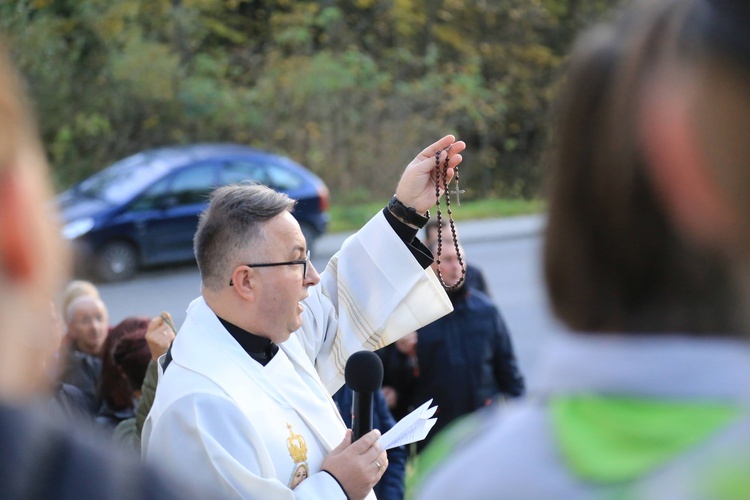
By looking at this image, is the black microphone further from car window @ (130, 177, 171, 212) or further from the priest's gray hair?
car window @ (130, 177, 171, 212)

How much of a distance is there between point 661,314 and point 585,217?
12cm

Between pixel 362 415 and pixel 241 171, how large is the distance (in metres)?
11.9

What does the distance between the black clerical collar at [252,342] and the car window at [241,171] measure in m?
11.4

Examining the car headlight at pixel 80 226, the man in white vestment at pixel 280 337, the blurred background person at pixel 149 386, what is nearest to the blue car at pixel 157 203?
the car headlight at pixel 80 226

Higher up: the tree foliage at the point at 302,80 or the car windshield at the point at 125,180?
the tree foliage at the point at 302,80

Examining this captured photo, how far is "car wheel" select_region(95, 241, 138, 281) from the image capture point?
13586mm

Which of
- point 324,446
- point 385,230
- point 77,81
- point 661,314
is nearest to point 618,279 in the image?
point 661,314

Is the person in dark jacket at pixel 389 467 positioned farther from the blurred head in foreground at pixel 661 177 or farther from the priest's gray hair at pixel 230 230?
the blurred head in foreground at pixel 661 177

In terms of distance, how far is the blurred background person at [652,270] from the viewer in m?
0.96

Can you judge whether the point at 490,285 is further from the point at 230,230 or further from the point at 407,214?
the point at 230,230

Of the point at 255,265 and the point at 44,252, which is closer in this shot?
the point at 44,252

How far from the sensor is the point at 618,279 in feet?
3.32

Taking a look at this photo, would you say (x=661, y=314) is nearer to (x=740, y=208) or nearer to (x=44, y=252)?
(x=740, y=208)

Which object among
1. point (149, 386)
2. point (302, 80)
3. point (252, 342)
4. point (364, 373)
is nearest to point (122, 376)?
point (149, 386)
